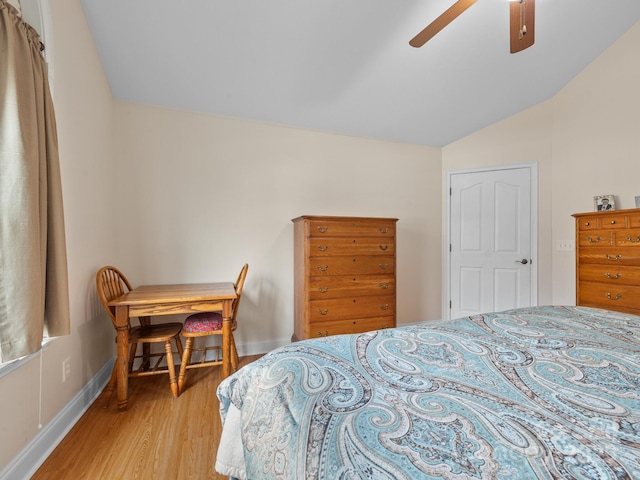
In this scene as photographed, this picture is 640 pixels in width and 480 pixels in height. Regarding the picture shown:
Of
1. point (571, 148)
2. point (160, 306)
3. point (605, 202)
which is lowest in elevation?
point (160, 306)

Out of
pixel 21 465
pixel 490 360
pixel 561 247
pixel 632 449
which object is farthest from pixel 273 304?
pixel 561 247

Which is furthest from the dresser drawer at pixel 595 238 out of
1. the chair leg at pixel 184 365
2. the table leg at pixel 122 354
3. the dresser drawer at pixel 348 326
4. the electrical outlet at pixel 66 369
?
the electrical outlet at pixel 66 369

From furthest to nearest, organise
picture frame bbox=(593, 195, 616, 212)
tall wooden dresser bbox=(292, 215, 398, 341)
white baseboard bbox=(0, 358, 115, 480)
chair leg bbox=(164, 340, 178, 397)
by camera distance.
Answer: picture frame bbox=(593, 195, 616, 212) → tall wooden dresser bbox=(292, 215, 398, 341) → chair leg bbox=(164, 340, 178, 397) → white baseboard bbox=(0, 358, 115, 480)

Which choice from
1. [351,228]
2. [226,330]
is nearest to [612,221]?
[351,228]

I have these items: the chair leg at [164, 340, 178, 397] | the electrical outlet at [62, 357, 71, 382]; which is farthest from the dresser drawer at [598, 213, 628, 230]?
the electrical outlet at [62, 357, 71, 382]

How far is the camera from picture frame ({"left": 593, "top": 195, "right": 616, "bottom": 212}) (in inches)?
98.4

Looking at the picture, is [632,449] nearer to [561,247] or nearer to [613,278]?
[613,278]

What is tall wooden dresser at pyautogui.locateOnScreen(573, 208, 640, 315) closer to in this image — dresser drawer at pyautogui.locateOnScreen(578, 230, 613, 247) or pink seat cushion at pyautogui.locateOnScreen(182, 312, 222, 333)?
dresser drawer at pyautogui.locateOnScreen(578, 230, 613, 247)

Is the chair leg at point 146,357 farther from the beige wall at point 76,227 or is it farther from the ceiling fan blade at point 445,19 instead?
the ceiling fan blade at point 445,19

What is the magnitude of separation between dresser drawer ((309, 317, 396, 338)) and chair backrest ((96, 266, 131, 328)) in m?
1.47

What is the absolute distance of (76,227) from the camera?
172cm

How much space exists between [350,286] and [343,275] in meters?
0.12

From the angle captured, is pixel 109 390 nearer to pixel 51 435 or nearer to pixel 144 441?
pixel 51 435

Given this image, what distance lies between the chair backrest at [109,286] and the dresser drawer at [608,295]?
3.58 m
